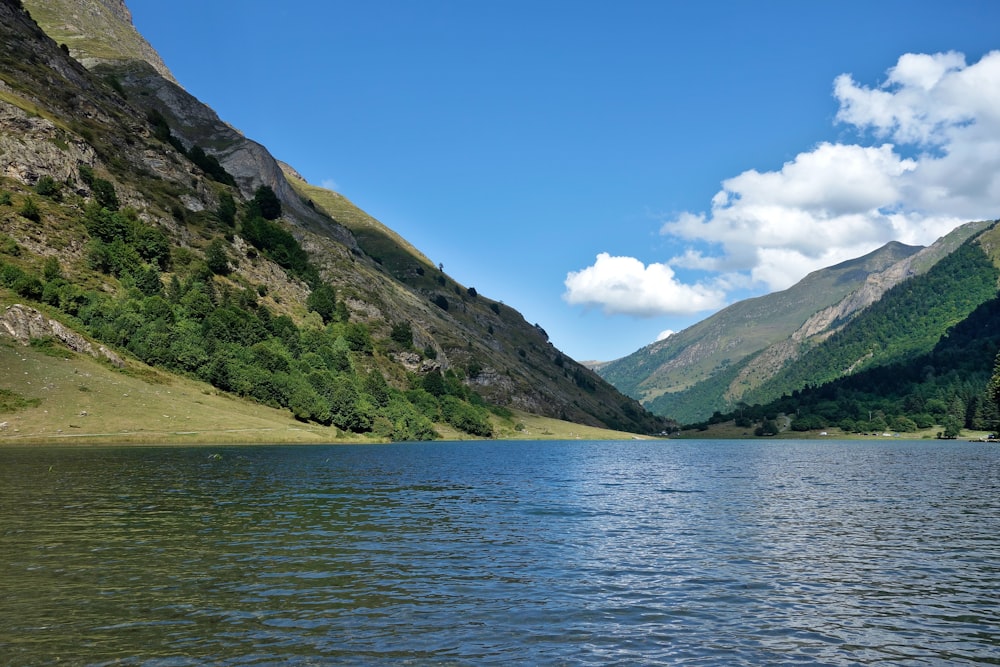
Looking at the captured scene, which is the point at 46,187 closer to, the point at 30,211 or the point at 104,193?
the point at 104,193

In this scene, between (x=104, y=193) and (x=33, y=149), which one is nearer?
(x=33, y=149)

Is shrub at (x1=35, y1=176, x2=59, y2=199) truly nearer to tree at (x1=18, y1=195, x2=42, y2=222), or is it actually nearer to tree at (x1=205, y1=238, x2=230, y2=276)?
tree at (x1=18, y1=195, x2=42, y2=222)

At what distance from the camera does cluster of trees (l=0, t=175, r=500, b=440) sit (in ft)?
426

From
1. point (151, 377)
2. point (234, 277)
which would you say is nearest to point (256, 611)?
point (151, 377)

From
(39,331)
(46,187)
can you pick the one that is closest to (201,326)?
(39,331)

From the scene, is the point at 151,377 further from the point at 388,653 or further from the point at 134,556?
the point at 388,653

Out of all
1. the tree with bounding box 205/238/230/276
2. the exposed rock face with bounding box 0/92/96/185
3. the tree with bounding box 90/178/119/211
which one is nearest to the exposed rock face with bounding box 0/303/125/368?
the exposed rock face with bounding box 0/92/96/185

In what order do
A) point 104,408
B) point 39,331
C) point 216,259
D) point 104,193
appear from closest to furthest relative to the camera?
point 104,408, point 39,331, point 104,193, point 216,259

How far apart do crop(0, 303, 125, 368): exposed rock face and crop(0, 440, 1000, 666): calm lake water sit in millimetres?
60562

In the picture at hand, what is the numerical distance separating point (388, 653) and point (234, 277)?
184 m

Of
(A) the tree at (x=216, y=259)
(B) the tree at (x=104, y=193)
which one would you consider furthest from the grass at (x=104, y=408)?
(B) the tree at (x=104, y=193)

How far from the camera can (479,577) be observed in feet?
95.3

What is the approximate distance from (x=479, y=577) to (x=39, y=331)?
11514cm

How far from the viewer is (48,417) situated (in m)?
98.3
